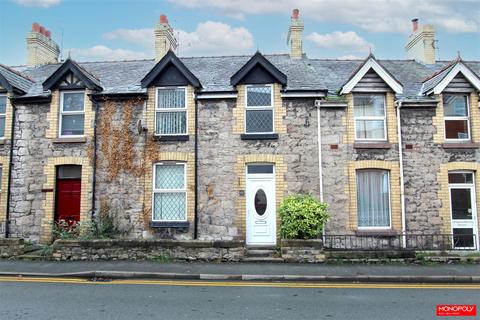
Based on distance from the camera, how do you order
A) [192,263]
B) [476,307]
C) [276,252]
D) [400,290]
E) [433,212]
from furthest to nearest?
[433,212] < [276,252] < [192,263] < [400,290] < [476,307]

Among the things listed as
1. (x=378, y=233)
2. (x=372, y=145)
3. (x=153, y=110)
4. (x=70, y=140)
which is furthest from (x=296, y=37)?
(x=70, y=140)

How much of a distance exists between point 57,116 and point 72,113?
0.55 meters

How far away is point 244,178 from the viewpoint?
1341 centimetres

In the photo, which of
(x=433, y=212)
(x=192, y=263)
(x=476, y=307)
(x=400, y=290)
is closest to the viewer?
(x=476, y=307)

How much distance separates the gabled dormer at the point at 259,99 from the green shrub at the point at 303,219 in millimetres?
2865

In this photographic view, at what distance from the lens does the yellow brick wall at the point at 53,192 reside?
13.6 metres

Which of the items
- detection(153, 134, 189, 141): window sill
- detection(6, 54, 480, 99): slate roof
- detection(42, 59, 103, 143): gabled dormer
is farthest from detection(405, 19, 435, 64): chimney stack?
detection(42, 59, 103, 143): gabled dormer

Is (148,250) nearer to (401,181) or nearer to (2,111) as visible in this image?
(2,111)

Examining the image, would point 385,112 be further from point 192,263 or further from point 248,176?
point 192,263

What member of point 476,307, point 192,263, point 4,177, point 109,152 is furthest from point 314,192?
point 4,177

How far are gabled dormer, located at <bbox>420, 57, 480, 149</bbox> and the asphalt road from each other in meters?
6.35

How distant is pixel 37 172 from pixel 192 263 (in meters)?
7.37

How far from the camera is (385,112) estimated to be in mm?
13719

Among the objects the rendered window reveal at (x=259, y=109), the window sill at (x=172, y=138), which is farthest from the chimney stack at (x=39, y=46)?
the rendered window reveal at (x=259, y=109)
